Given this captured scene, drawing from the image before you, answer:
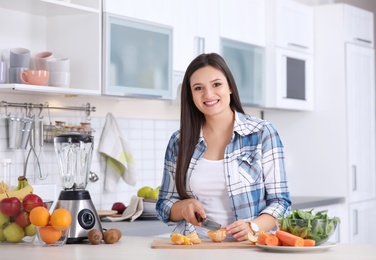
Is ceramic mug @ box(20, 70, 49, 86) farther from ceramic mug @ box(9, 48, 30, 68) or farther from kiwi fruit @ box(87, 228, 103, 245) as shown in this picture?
kiwi fruit @ box(87, 228, 103, 245)

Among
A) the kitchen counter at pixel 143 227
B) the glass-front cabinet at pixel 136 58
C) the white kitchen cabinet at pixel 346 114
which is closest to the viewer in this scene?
the kitchen counter at pixel 143 227

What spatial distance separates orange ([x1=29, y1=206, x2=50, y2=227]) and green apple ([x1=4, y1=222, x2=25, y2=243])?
14 centimetres

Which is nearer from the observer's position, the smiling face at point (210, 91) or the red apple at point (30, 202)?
the red apple at point (30, 202)

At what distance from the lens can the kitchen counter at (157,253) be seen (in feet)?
7.34

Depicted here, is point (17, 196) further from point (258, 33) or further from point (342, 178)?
point (342, 178)

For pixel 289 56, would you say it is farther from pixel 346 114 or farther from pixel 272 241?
pixel 272 241

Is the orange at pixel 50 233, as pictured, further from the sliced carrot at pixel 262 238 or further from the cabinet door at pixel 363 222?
the cabinet door at pixel 363 222

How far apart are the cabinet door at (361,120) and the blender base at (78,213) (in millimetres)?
3087

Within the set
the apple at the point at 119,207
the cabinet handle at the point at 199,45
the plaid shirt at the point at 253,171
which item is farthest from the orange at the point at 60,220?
the cabinet handle at the point at 199,45

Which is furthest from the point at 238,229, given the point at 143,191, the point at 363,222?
the point at 363,222

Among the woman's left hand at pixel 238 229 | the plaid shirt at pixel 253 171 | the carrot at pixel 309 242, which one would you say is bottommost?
the carrot at pixel 309 242

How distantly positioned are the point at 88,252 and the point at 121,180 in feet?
6.92

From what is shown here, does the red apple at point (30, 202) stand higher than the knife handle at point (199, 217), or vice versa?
the red apple at point (30, 202)

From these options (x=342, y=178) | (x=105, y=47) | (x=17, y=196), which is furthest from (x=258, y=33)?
(x=17, y=196)
